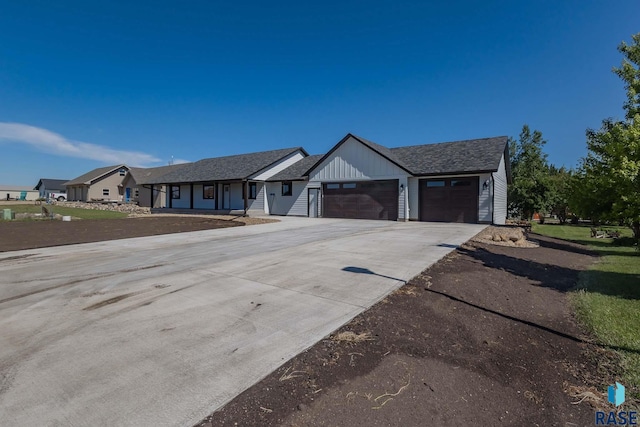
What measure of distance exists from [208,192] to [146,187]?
12.1m

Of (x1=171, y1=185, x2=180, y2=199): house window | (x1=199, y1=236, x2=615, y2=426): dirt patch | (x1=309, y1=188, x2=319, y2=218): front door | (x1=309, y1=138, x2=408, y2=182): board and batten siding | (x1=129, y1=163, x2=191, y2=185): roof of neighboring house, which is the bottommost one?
(x1=199, y1=236, x2=615, y2=426): dirt patch

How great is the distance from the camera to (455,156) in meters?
19.3

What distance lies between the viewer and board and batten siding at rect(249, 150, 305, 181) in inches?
997

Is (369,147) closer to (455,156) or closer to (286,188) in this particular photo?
(455,156)

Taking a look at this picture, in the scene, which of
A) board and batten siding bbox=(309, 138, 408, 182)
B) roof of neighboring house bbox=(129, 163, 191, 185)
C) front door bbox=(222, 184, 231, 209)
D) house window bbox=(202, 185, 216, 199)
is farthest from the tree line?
roof of neighboring house bbox=(129, 163, 191, 185)

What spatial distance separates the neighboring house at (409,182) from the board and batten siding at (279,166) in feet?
7.33

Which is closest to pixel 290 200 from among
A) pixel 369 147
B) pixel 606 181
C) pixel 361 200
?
pixel 361 200

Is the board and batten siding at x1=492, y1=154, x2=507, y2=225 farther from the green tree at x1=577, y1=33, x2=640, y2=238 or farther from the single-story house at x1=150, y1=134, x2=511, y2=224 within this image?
the green tree at x1=577, y1=33, x2=640, y2=238

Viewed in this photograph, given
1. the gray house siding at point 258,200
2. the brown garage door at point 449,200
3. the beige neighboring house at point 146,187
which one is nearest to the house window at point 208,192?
the gray house siding at point 258,200

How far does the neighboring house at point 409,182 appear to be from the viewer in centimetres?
1744

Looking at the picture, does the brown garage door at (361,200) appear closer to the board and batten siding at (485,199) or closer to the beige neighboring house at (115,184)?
the board and batten siding at (485,199)

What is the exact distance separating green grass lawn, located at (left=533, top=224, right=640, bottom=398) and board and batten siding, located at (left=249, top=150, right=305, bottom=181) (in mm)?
21583

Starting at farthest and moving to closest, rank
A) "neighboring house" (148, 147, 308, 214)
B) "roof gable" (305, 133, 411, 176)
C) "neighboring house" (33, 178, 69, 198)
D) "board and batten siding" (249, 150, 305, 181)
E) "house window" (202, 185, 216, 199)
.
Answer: "neighboring house" (33, 178, 69, 198), "house window" (202, 185, 216, 199), "neighboring house" (148, 147, 308, 214), "board and batten siding" (249, 150, 305, 181), "roof gable" (305, 133, 411, 176)

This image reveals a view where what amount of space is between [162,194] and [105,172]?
16.8 m
